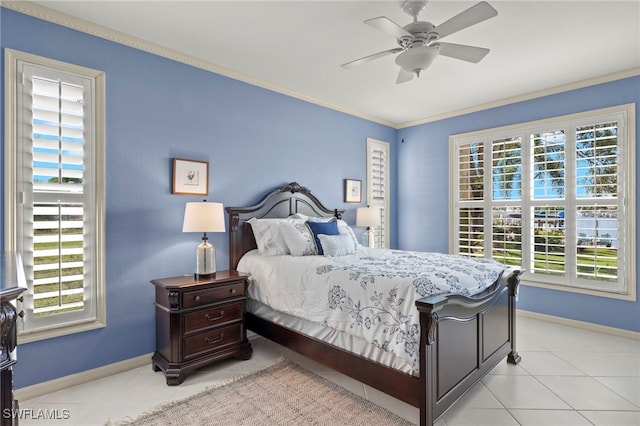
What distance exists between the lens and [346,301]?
233 centimetres

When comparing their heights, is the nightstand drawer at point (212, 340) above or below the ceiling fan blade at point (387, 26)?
below

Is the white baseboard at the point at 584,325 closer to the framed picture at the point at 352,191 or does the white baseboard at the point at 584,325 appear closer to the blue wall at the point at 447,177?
the blue wall at the point at 447,177

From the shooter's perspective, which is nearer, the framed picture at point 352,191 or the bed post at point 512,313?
the bed post at point 512,313

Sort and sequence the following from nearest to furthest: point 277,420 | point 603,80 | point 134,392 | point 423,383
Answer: point 423,383
point 277,420
point 134,392
point 603,80

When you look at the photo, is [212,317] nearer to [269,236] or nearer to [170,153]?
[269,236]

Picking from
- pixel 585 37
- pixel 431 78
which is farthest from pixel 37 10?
pixel 585 37

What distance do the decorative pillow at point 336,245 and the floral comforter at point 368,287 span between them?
17cm

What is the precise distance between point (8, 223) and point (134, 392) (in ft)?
4.86

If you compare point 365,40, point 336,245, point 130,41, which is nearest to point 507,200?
point 336,245

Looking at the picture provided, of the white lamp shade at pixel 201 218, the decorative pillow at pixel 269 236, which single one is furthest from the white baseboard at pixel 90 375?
the white lamp shade at pixel 201 218

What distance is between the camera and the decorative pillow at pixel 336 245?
10.9ft

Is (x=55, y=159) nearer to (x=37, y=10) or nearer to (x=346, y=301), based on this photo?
(x=37, y=10)

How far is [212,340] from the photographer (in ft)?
9.07

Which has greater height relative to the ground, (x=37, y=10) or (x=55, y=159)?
(x=37, y=10)
